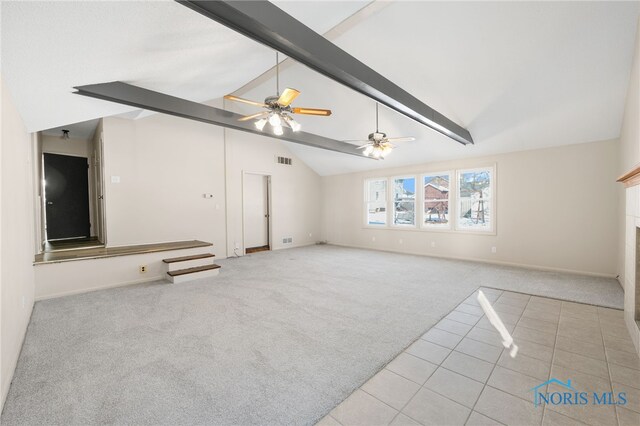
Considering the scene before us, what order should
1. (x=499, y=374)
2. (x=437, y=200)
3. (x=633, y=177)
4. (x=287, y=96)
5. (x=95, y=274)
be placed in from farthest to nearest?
(x=437, y=200), (x=95, y=274), (x=287, y=96), (x=633, y=177), (x=499, y=374)

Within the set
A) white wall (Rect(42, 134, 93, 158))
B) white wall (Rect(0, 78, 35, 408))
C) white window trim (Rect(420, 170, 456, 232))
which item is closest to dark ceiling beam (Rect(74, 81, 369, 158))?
white wall (Rect(0, 78, 35, 408))

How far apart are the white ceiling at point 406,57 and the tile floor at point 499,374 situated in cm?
295

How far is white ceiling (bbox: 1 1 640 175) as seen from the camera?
180 centimetres

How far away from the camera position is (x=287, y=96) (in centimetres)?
299

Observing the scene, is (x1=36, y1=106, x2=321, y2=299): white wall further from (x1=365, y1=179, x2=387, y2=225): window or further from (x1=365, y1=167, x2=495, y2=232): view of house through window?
(x1=365, y1=167, x2=495, y2=232): view of house through window

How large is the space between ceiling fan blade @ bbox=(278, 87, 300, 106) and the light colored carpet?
2.57 meters

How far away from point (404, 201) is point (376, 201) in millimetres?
931

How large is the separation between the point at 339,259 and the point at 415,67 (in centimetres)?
436

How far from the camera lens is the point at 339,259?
655cm

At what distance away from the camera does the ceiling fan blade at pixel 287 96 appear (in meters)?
2.89

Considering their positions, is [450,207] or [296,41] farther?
[450,207]

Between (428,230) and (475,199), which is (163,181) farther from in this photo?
(475,199)

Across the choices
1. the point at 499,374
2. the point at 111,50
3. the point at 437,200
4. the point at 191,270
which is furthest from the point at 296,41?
the point at 437,200

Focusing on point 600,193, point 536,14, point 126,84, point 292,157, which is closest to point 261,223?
point 292,157
